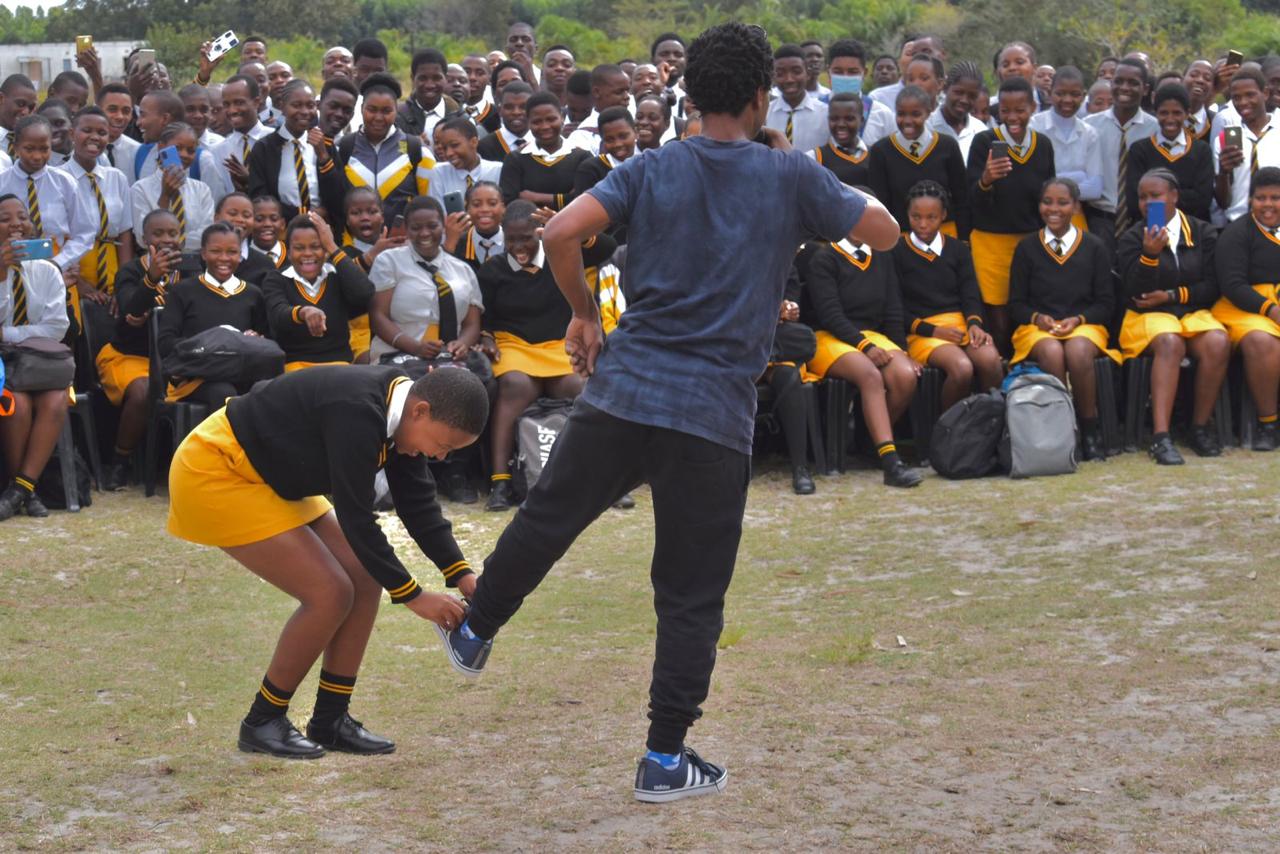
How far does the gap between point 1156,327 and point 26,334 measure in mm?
6249

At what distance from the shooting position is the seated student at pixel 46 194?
946cm

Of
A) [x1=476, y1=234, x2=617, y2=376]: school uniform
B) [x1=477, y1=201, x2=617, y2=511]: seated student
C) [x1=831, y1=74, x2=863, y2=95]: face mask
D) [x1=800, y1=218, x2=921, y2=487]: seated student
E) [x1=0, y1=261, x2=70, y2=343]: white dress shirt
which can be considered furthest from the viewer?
[x1=831, y1=74, x2=863, y2=95]: face mask

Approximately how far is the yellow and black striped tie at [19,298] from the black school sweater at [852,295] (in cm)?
425

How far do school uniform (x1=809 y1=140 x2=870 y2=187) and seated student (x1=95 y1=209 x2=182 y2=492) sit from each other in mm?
3781

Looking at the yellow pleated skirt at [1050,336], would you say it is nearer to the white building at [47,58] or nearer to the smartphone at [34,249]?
the smartphone at [34,249]

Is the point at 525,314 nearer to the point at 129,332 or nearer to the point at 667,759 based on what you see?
the point at 129,332

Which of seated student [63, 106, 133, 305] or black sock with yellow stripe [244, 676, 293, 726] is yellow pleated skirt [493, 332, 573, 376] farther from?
black sock with yellow stripe [244, 676, 293, 726]

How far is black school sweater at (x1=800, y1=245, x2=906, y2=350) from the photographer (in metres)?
9.93

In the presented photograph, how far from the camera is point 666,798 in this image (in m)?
4.77

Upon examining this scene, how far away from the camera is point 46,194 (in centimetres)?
953

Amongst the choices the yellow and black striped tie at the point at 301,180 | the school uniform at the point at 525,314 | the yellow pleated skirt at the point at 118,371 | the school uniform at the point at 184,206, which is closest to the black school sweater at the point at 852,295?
the school uniform at the point at 525,314

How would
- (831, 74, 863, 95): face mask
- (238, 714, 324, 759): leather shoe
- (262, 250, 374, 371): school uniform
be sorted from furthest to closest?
1. (831, 74, 863, 95): face mask
2. (262, 250, 374, 371): school uniform
3. (238, 714, 324, 759): leather shoe

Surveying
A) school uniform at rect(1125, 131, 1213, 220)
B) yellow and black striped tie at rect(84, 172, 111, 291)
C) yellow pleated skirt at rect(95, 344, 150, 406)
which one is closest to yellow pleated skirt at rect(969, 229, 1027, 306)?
school uniform at rect(1125, 131, 1213, 220)

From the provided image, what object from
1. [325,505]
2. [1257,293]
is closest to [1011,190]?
[1257,293]
